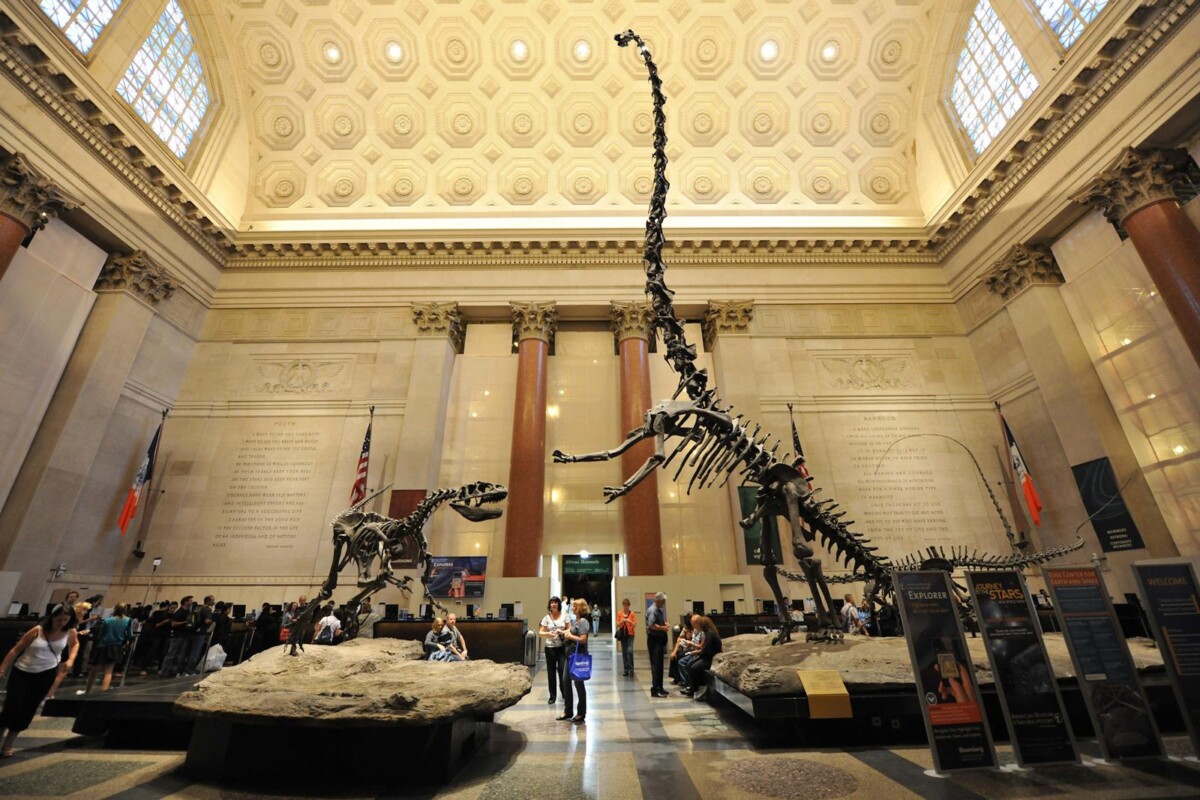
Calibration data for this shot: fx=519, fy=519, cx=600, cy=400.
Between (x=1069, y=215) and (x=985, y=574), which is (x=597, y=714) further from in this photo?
(x=1069, y=215)

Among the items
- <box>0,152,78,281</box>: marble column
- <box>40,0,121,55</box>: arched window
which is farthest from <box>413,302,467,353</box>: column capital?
<box>40,0,121,55</box>: arched window

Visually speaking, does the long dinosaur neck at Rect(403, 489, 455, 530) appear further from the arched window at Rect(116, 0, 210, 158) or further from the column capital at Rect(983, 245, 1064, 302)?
the column capital at Rect(983, 245, 1064, 302)

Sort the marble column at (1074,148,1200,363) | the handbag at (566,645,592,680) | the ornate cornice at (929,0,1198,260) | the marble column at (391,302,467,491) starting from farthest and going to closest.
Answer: the marble column at (391,302,467,491) < the ornate cornice at (929,0,1198,260) < the marble column at (1074,148,1200,363) < the handbag at (566,645,592,680)

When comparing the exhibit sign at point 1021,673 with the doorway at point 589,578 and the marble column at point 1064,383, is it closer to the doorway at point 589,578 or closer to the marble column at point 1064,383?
the marble column at point 1064,383

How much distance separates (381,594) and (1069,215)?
17.4 meters

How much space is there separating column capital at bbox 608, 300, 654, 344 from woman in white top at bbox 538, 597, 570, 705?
1024 centimetres

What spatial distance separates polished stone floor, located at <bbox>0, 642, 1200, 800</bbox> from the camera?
9.62 ft

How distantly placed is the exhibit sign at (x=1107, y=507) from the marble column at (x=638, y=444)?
8314 millimetres

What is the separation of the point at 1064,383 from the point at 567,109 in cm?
1527

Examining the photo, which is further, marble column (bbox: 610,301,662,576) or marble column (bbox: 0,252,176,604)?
marble column (bbox: 610,301,662,576)

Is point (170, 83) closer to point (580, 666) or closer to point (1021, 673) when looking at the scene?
point (580, 666)

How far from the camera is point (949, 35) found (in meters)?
14.4

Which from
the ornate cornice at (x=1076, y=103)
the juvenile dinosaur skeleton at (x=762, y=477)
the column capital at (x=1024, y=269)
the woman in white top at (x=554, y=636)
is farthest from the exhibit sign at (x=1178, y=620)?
the column capital at (x=1024, y=269)

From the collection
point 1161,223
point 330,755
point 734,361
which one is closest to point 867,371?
point 734,361
